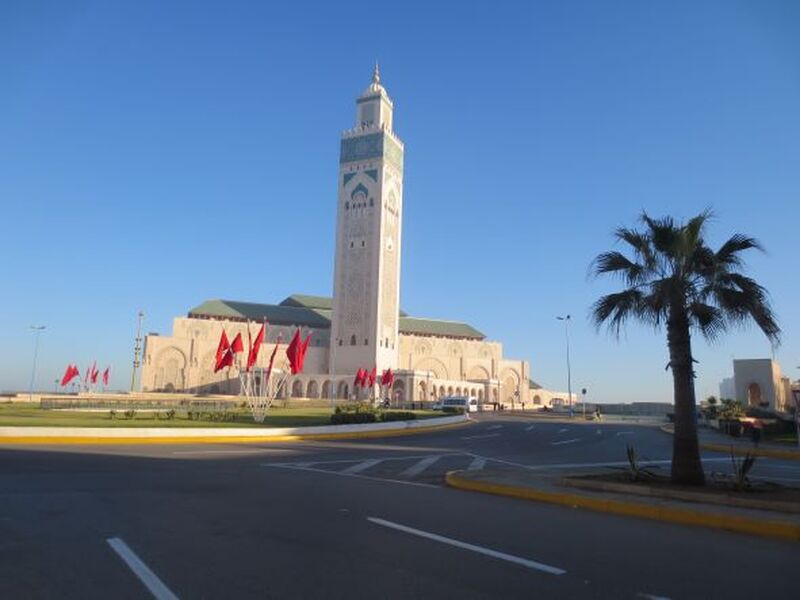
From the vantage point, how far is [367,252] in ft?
308

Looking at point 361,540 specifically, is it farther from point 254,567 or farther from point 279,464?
point 279,464

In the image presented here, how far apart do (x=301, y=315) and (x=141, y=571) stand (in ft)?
349

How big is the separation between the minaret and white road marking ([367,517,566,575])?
271 feet

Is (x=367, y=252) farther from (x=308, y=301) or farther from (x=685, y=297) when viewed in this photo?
(x=685, y=297)

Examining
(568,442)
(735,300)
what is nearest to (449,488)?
(735,300)

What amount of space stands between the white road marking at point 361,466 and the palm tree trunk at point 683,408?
6.63 m

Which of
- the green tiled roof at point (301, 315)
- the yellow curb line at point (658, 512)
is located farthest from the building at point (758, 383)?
the green tiled roof at point (301, 315)

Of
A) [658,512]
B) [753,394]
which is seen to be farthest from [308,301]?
[658,512]

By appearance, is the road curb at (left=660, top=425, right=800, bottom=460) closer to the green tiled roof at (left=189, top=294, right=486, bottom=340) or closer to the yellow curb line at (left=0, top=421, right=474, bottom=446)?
the yellow curb line at (left=0, top=421, right=474, bottom=446)

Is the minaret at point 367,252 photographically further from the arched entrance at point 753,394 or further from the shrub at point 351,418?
the shrub at point 351,418

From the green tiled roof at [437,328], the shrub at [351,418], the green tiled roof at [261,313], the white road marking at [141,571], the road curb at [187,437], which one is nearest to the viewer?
the white road marking at [141,571]

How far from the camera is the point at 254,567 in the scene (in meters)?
5.49

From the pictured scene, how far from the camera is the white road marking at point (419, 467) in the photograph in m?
13.9

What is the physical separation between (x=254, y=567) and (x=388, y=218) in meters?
92.0
